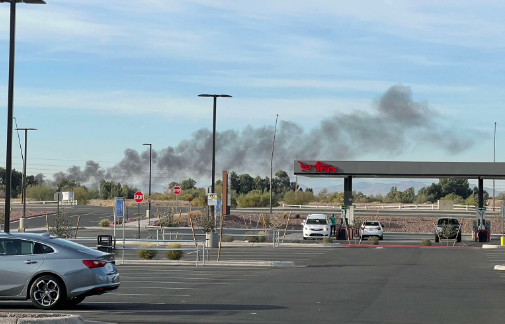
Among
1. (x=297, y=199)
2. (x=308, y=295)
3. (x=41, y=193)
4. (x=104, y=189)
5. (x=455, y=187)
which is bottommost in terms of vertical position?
(x=308, y=295)

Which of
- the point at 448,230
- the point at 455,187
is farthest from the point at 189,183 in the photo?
the point at 448,230

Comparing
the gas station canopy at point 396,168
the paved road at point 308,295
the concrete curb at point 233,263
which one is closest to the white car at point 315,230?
the gas station canopy at point 396,168

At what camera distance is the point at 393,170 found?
4647 centimetres

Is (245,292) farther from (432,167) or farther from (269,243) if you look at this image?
(432,167)

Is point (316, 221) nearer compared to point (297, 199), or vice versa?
point (316, 221)

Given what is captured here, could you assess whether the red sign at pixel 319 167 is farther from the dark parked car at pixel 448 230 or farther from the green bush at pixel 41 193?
the green bush at pixel 41 193

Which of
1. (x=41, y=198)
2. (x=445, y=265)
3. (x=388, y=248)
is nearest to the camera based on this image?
(x=445, y=265)

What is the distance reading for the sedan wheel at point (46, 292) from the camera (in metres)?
14.2

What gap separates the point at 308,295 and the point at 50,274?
6162 mm

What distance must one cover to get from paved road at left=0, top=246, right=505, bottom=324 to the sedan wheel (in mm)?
324

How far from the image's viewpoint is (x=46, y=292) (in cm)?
1420

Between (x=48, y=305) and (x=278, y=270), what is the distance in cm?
1187

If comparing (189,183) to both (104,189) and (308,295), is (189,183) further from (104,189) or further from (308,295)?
(308,295)

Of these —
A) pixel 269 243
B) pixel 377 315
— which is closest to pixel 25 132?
pixel 269 243
